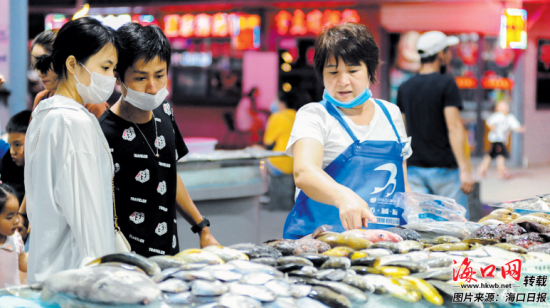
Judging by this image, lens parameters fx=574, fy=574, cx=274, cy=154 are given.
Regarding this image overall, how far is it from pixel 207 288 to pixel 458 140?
3.21m

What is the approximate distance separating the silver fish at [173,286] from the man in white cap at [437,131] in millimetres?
3156

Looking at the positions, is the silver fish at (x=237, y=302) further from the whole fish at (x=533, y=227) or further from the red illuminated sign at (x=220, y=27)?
the red illuminated sign at (x=220, y=27)

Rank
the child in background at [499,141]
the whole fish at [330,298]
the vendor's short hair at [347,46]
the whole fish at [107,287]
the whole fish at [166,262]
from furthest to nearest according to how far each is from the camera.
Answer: the child in background at [499,141] < the vendor's short hair at [347,46] < the whole fish at [166,262] < the whole fish at [330,298] < the whole fish at [107,287]

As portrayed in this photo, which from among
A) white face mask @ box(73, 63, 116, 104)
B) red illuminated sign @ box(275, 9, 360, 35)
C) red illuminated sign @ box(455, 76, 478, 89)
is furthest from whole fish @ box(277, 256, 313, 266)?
red illuminated sign @ box(455, 76, 478, 89)

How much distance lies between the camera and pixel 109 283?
3.98 feet

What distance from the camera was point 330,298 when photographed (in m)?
1.31

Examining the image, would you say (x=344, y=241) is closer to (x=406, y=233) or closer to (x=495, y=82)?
(x=406, y=233)

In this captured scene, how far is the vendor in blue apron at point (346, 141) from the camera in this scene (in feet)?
7.00

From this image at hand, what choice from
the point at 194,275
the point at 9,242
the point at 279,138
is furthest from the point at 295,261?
the point at 279,138

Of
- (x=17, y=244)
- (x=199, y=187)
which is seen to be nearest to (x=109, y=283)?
(x=17, y=244)

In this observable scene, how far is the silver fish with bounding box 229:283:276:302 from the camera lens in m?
1.26

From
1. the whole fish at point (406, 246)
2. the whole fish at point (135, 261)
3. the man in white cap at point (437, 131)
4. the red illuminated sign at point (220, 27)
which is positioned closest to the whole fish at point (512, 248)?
the whole fish at point (406, 246)

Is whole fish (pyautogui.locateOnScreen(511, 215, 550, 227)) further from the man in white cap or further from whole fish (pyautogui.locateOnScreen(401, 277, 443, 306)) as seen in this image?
the man in white cap

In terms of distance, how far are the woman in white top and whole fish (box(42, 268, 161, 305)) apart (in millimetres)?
482
